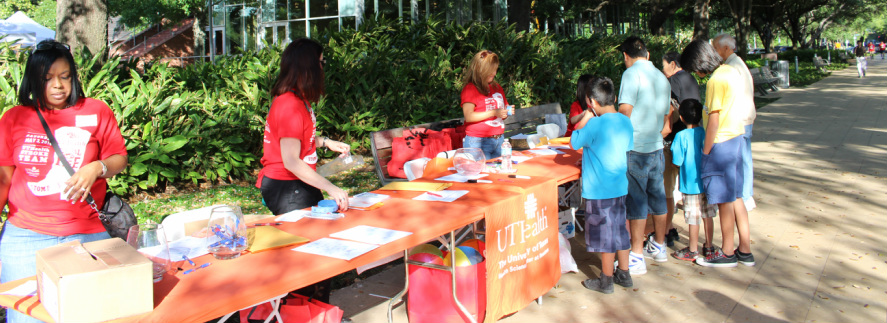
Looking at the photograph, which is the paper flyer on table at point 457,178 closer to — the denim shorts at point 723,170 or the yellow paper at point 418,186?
the yellow paper at point 418,186

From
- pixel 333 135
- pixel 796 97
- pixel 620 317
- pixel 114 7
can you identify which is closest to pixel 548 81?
pixel 333 135

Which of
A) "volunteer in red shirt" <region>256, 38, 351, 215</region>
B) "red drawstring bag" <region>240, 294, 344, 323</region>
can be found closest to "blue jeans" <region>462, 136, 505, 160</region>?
"volunteer in red shirt" <region>256, 38, 351, 215</region>

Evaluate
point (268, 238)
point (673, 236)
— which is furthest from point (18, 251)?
point (673, 236)

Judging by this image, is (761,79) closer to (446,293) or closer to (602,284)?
(602,284)

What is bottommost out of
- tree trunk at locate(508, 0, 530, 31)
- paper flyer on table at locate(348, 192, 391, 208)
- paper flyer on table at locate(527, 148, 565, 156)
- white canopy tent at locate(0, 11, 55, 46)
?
paper flyer on table at locate(348, 192, 391, 208)

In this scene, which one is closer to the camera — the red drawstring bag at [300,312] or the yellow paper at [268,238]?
the yellow paper at [268,238]

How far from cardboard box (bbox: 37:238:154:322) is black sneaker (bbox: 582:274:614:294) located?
3238 mm

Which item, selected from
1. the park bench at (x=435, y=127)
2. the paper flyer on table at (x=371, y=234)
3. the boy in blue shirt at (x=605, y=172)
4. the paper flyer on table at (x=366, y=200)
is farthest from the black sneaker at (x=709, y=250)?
the paper flyer on table at (x=371, y=234)

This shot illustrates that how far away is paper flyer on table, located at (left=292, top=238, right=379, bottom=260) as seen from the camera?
2.84 metres

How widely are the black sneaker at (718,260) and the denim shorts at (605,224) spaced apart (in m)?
1.08

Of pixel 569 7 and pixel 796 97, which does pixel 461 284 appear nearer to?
pixel 796 97

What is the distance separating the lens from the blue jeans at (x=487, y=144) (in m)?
6.12

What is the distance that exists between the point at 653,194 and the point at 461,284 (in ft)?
6.25

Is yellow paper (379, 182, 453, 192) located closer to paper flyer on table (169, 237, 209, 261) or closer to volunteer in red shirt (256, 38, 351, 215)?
volunteer in red shirt (256, 38, 351, 215)
